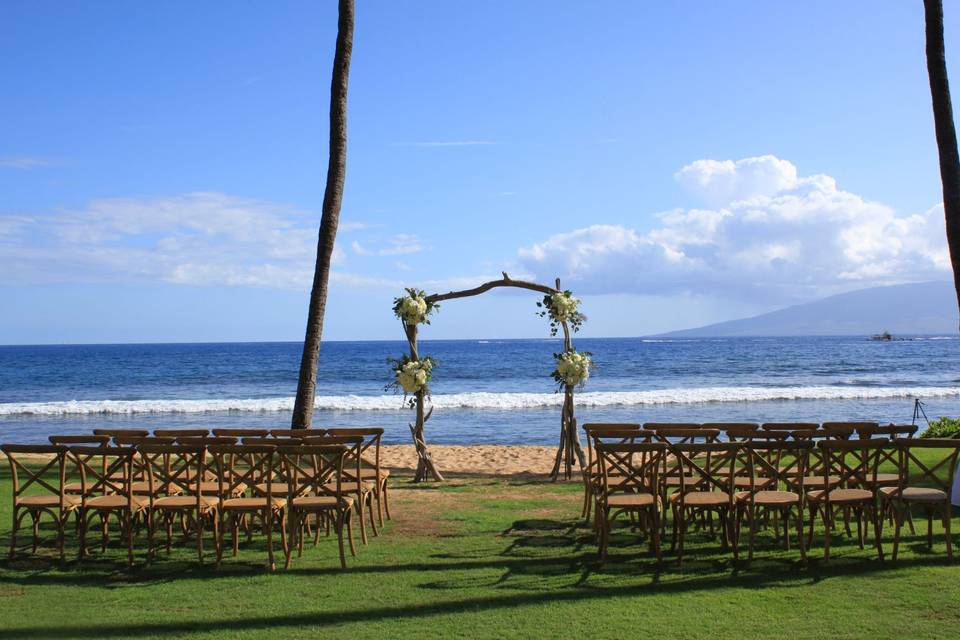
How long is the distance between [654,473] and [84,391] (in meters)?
42.5

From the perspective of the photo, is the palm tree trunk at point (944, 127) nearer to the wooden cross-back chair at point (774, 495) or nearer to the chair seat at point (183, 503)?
the wooden cross-back chair at point (774, 495)

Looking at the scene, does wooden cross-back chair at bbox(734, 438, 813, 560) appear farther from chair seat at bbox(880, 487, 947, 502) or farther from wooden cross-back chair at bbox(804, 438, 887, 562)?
chair seat at bbox(880, 487, 947, 502)

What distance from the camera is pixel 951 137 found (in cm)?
973

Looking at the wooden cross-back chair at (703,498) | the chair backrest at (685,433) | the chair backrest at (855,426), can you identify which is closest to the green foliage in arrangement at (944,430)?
the chair backrest at (855,426)

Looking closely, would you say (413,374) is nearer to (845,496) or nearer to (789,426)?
(789,426)

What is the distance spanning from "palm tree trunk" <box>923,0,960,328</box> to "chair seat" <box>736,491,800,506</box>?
3592mm

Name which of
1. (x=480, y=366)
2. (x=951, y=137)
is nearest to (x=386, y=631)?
(x=951, y=137)

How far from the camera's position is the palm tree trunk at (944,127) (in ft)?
31.0

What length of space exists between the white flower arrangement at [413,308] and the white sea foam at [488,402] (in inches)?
640

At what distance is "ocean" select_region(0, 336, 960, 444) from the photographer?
2517 cm

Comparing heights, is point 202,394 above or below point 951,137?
below

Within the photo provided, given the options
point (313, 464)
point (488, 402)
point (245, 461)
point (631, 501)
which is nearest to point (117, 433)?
point (245, 461)

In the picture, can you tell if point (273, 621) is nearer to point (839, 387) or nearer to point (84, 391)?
point (839, 387)

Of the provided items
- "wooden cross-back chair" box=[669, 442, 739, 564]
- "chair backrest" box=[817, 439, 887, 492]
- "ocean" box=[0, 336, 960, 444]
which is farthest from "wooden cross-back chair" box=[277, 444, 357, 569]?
"ocean" box=[0, 336, 960, 444]
